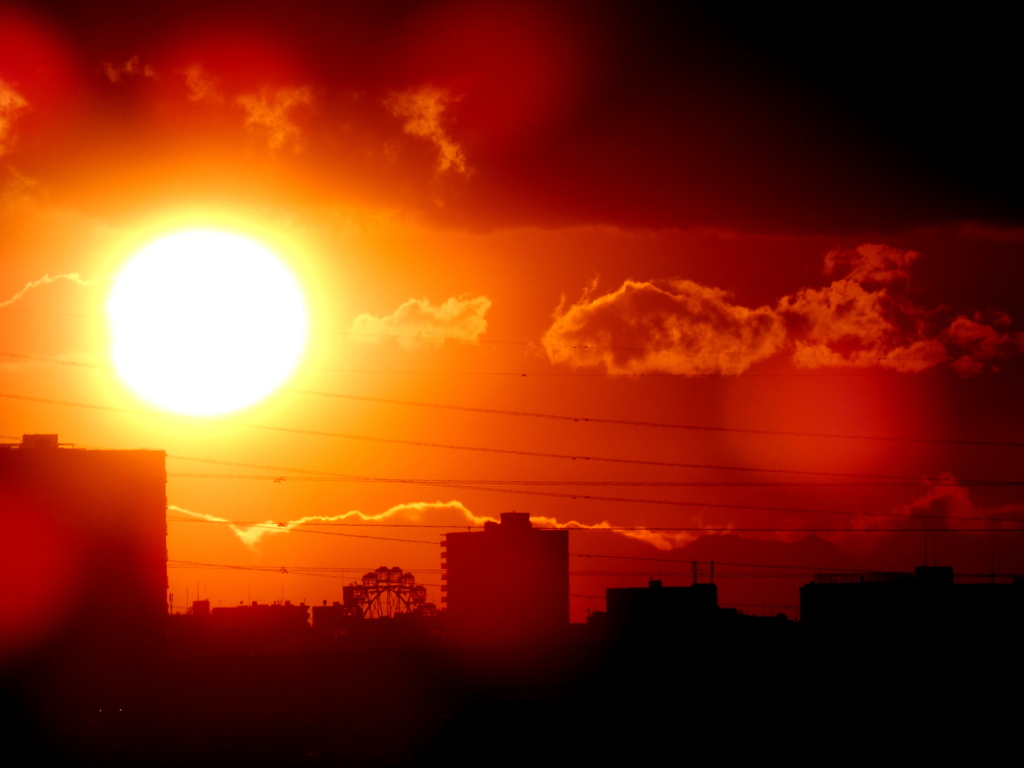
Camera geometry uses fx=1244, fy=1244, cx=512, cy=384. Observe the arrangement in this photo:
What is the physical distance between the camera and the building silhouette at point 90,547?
142250 millimetres

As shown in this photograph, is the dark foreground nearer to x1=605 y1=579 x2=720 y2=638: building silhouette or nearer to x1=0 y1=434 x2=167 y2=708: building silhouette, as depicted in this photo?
x1=0 y1=434 x2=167 y2=708: building silhouette

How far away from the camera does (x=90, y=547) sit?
Result: 150 meters

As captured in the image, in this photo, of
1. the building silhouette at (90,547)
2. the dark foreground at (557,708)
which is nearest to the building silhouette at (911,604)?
the dark foreground at (557,708)

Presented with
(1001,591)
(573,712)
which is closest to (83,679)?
(573,712)

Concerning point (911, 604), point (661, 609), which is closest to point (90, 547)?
point (661, 609)

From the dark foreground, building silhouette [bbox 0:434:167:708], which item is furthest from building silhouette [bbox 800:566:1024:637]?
building silhouette [bbox 0:434:167:708]

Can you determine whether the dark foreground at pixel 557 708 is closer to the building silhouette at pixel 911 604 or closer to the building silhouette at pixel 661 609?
the building silhouette at pixel 911 604

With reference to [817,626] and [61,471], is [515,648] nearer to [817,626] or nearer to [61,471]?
[817,626]

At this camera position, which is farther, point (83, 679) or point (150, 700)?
point (83, 679)

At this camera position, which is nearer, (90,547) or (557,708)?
(557,708)

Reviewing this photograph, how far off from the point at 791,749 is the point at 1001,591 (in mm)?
85524

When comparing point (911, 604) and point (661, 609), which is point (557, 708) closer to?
point (911, 604)

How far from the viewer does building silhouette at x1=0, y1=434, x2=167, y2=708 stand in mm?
142250

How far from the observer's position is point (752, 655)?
10125cm
